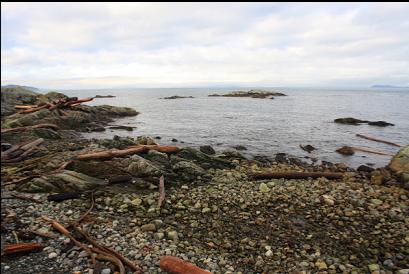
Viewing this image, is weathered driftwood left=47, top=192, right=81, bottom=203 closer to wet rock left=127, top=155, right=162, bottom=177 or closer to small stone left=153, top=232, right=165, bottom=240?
wet rock left=127, top=155, right=162, bottom=177

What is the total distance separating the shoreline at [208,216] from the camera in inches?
304

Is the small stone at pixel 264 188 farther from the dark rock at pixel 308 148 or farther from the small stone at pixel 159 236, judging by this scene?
the dark rock at pixel 308 148

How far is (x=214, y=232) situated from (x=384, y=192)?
8.48 meters

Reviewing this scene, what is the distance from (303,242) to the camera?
8828 mm

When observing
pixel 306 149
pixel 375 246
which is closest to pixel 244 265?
pixel 375 246

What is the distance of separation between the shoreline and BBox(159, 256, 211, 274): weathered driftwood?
0.31m

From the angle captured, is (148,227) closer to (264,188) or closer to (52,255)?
(52,255)

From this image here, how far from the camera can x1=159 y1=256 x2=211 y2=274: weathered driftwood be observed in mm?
6832

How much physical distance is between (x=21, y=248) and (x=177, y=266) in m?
3.68

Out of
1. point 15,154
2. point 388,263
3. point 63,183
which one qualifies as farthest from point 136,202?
point 388,263

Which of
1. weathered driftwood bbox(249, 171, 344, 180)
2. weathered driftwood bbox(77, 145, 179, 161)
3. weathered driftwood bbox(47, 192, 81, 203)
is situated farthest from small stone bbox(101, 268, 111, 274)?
weathered driftwood bbox(249, 171, 344, 180)

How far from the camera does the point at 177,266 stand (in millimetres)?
6938

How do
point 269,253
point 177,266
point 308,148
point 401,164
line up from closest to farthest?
1. point 177,266
2. point 269,253
3. point 401,164
4. point 308,148

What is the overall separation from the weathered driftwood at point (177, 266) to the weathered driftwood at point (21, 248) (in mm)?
3020
